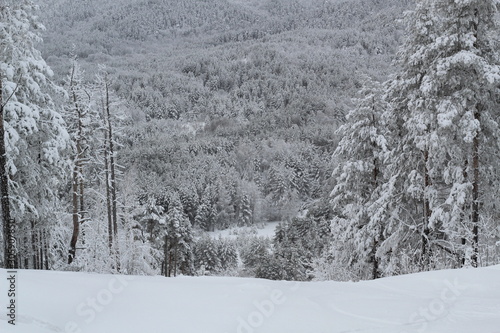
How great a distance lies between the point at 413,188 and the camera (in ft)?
45.6

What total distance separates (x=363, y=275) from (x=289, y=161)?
128 meters

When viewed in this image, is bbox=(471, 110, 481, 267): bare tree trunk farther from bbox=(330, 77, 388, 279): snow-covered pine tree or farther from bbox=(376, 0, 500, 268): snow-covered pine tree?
bbox=(330, 77, 388, 279): snow-covered pine tree

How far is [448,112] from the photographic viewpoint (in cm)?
1176

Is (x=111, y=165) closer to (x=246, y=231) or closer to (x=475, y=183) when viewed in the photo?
(x=475, y=183)

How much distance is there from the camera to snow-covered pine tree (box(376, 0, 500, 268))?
1171cm

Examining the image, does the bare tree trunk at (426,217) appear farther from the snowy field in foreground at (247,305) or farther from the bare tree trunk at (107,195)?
the bare tree trunk at (107,195)

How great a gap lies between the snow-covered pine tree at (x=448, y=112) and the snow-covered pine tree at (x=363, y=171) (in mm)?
1480

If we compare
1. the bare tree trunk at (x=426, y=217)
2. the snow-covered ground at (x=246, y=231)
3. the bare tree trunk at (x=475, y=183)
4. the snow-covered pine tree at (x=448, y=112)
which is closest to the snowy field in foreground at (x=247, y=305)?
the snow-covered pine tree at (x=448, y=112)

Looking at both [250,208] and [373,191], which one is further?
[250,208]

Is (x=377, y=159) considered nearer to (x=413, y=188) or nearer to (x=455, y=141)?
(x=413, y=188)

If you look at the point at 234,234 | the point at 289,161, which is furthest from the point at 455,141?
the point at 289,161

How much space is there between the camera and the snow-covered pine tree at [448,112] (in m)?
11.7

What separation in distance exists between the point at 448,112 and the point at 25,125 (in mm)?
12726

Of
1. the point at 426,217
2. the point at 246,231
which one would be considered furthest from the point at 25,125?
the point at 246,231
